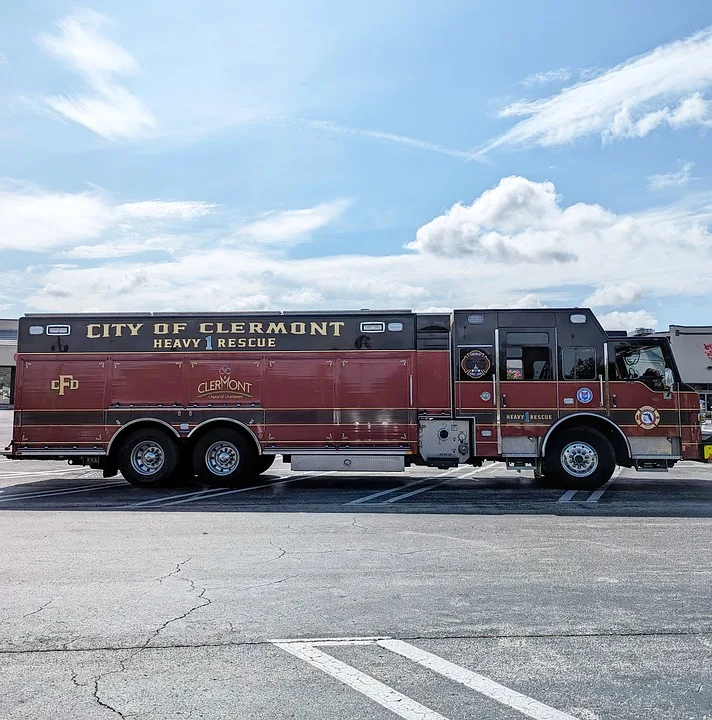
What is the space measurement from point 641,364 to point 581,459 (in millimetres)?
2084

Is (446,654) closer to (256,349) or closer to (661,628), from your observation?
(661,628)

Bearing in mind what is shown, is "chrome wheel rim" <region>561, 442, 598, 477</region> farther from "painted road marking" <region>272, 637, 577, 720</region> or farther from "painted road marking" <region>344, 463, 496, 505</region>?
"painted road marking" <region>272, 637, 577, 720</region>

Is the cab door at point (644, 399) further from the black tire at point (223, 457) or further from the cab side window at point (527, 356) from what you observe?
the black tire at point (223, 457)

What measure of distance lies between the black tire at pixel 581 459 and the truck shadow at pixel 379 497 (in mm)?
254

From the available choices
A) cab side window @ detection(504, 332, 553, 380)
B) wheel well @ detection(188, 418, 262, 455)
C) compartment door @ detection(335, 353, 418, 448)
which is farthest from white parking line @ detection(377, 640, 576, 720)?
wheel well @ detection(188, 418, 262, 455)

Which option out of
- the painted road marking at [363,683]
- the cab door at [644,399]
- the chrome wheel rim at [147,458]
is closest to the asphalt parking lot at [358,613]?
the painted road marking at [363,683]

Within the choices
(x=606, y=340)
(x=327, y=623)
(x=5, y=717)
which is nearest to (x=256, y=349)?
(x=606, y=340)

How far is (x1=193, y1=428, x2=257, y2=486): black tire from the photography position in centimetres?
1409

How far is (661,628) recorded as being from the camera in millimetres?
Answer: 5277

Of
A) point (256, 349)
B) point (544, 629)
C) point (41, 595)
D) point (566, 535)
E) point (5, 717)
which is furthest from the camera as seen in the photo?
point (256, 349)

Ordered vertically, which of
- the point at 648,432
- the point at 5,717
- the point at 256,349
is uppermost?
the point at 256,349

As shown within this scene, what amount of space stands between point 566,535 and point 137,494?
Result: 7.90 meters

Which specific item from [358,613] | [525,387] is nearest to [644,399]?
[525,387]

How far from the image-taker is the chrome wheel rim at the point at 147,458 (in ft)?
46.6
